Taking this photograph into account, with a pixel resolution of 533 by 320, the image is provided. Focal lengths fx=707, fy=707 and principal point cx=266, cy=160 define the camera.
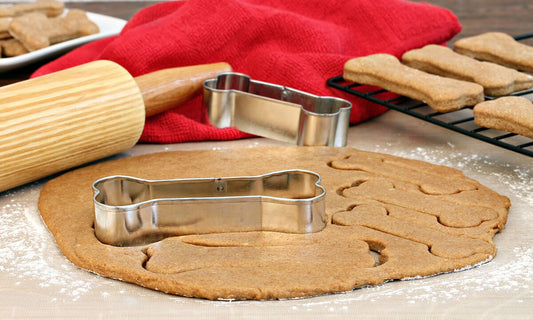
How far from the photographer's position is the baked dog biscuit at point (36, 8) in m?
1.94

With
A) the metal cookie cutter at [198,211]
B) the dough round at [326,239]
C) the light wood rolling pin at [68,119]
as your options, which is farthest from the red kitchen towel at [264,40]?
the metal cookie cutter at [198,211]

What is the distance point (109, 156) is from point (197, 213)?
432 millimetres

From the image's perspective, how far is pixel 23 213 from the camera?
3.63 ft

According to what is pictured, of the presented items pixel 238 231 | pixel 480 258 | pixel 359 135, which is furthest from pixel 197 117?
pixel 480 258

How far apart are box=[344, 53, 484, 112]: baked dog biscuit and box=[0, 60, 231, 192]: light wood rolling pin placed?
0.43 m

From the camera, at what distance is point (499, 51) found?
160cm

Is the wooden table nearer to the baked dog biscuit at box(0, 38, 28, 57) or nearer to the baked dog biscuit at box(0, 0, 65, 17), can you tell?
the baked dog biscuit at box(0, 38, 28, 57)

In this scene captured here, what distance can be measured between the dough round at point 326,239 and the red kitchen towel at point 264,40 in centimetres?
28

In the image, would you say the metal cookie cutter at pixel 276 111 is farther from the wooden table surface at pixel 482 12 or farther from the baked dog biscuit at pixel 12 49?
the wooden table surface at pixel 482 12

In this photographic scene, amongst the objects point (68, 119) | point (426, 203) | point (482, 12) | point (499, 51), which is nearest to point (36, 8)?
point (68, 119)

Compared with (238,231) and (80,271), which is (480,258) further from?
(80,271)

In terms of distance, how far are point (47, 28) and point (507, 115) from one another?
1181 mm

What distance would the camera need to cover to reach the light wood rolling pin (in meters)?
1.14

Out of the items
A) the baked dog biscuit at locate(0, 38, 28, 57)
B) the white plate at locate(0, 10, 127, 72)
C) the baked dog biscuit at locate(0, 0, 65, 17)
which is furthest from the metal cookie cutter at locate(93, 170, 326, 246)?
the baked dog biscuit at locate(0, 0, 65, 17)
